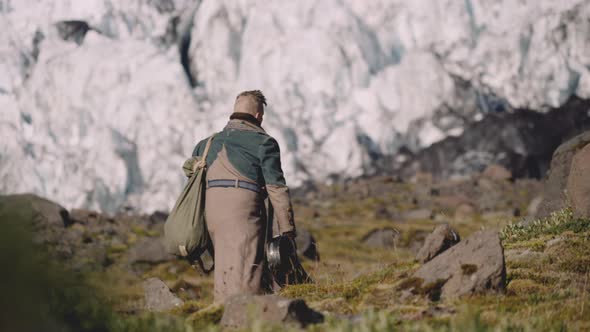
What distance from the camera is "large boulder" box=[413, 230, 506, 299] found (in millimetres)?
8672

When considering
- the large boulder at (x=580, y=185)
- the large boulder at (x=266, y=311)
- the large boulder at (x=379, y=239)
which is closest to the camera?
the large boulder at (x=266, y=311)

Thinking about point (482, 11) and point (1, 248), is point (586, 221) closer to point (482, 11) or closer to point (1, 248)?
point (1, 248)

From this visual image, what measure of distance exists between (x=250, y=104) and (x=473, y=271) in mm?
3637

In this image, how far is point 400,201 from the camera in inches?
4149

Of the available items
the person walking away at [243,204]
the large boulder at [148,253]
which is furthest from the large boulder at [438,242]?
the large boulder at [148,253]

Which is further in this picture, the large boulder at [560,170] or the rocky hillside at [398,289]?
the large boulder at [560,170]

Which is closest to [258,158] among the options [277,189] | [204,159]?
[277,189]

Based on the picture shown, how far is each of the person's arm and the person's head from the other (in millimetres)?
684

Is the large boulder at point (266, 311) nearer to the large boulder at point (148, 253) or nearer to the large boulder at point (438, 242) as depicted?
the large boulder at point (438, 242)

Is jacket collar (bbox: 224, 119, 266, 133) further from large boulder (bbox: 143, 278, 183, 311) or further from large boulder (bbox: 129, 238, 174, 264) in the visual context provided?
large boulder (bbox: 129, 238, 174, 264)

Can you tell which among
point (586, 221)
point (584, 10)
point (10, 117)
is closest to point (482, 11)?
point (584, 10)

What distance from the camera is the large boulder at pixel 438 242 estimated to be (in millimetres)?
11898

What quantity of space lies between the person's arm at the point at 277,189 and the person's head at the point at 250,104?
26.9 inches

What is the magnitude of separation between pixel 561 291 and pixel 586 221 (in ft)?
15.2
